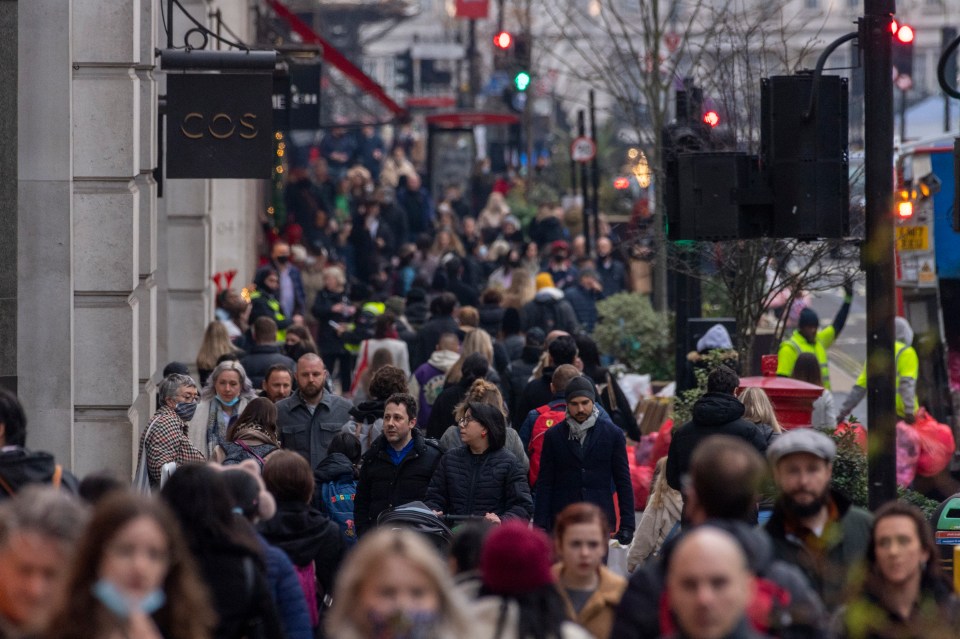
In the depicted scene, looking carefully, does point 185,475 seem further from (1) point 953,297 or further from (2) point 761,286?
(1) point 953,297

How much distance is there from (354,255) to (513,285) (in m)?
7.53

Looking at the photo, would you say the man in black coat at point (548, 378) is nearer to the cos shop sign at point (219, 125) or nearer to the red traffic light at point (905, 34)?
the cos shop sign at point (219, 125)

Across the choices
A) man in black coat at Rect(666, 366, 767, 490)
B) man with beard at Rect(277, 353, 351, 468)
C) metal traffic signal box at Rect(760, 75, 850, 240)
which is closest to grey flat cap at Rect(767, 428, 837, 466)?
metal traffic signal box at Rect(760, 75, 850, 240)

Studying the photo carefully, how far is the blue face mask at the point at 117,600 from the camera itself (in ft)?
16.5

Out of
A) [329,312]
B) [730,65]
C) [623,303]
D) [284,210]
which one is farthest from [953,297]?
[284,210]

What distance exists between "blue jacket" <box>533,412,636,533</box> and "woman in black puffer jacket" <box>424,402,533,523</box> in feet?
2.03

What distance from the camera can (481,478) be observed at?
409 inches

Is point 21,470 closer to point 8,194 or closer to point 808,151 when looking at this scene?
point 8,194


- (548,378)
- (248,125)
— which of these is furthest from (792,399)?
(248,125)

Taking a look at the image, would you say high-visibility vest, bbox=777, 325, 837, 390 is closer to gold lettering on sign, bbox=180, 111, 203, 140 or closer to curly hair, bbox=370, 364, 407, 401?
curly hair, bbox=370, 364, 407, 401

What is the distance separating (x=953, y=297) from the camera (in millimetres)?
21094

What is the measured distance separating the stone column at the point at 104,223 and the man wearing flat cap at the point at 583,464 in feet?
9.53

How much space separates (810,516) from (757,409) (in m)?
4.70

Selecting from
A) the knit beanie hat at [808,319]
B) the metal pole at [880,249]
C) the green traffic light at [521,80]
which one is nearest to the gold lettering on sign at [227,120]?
the metal pole at [880,249]
